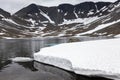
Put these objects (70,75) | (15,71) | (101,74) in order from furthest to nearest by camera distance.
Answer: (15,71)
(70,75)
(101,74)

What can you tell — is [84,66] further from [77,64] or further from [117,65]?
[117,65]

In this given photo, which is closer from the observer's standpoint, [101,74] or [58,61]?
[101,74]

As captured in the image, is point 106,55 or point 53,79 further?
point 106,55

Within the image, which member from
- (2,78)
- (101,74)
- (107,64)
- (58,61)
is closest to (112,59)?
(107,64)

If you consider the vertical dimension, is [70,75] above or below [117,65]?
Result: below

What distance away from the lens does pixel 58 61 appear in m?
29.1

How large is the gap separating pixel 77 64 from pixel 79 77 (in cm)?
158

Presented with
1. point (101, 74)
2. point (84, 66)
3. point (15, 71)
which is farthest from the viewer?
point (15, 71)

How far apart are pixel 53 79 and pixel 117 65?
23.7 feet

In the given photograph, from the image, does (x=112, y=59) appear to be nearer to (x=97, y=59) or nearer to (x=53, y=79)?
(x=97, y=59)

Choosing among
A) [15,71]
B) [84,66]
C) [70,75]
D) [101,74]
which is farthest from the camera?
[15,71]

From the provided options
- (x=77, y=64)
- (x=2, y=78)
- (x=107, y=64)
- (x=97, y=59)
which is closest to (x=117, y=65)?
(x=107, y=64)

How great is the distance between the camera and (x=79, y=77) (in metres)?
23.3

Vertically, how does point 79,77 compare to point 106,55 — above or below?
below
